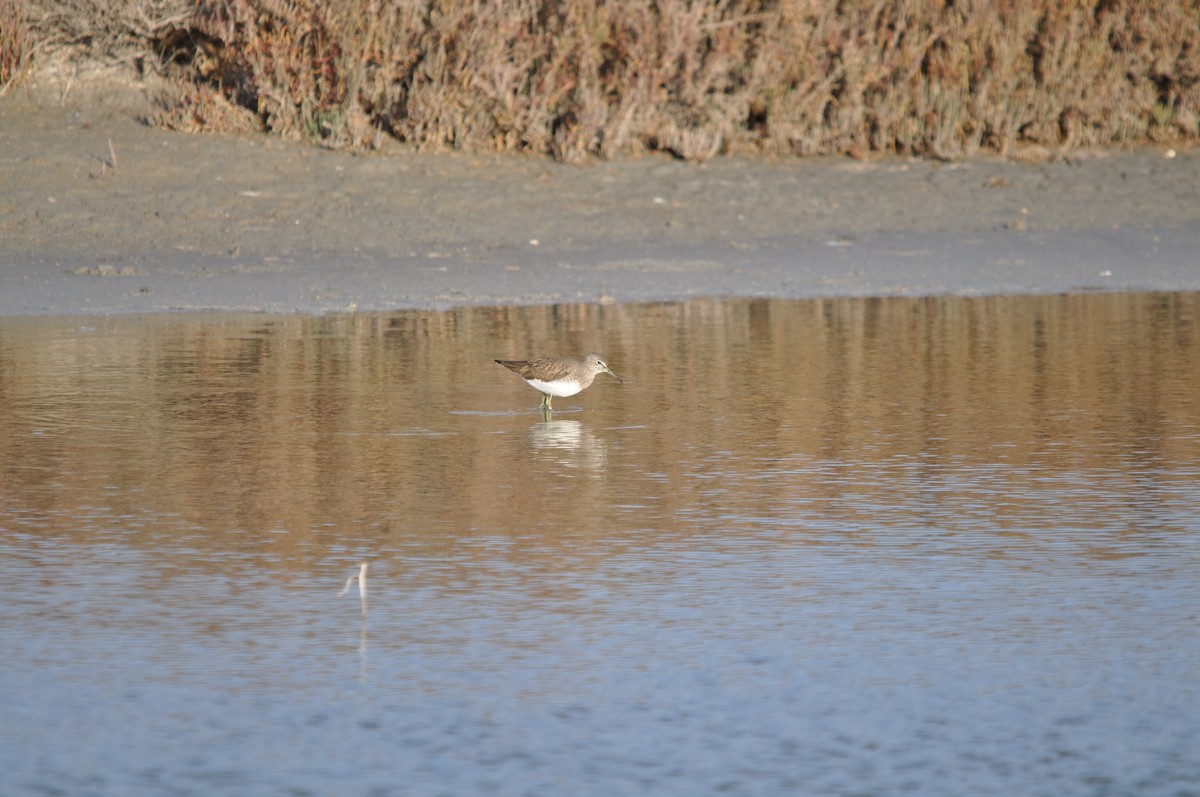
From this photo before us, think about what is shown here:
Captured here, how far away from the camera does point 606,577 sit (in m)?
5.63

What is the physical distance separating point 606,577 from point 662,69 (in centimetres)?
1393

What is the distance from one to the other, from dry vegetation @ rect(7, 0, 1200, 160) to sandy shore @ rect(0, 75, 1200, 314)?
1.45ft

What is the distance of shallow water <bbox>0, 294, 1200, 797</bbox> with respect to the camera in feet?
13.4

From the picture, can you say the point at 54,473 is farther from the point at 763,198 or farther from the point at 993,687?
the point at 763,198

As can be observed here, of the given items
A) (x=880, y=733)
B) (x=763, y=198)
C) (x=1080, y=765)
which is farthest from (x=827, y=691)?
(x=763, y=198)

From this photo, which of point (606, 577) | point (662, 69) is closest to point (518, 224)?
point (662, 69)

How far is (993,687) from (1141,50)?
57.5 ft

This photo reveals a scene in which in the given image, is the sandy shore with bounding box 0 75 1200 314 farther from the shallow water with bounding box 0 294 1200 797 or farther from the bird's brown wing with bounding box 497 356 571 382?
the bird's brown wing with bounding box 497 356 571 382

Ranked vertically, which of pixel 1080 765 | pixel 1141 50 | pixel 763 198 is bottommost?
pixel 1080 765

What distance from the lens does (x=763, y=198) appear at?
17.9 meters

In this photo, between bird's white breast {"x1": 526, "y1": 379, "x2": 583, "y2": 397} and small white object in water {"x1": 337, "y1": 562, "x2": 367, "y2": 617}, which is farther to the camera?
bird's white breast {"x1": 526, "y1": 379, "x2": 583, "y2": 397}

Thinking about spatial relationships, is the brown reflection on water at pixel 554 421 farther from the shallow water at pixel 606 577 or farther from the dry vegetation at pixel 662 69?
the dry vegetation at pixel 662 69

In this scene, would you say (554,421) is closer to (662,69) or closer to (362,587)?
(362,587)

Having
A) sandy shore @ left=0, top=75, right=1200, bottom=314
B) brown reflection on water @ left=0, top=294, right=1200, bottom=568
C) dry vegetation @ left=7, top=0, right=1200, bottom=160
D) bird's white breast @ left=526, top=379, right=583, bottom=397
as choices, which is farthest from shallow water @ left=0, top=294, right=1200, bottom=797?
dry vegetation @ left=7, top=0, right=1200, bottom=160
